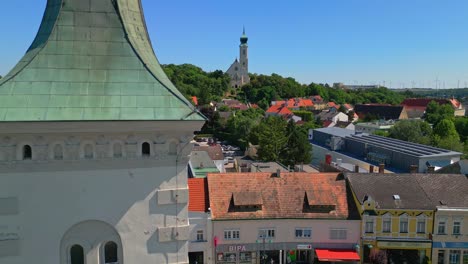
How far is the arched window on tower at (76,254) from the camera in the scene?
6301 mm

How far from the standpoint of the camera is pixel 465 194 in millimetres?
27219

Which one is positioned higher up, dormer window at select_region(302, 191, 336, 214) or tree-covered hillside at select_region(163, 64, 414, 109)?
tree-covered hillside at select_region(163, 64, 414, 109)

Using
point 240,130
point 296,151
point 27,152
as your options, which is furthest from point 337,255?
point 240,130

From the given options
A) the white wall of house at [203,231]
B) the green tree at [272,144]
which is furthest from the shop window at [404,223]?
the green tree at [272,144]

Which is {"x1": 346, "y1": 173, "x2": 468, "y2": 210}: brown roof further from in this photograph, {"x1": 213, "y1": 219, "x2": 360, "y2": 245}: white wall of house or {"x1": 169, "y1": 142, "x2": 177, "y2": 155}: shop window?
{"x1": 169, "y1": 142, "x2": 177, "y2": 155}: shop window

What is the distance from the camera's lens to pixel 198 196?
2664cm

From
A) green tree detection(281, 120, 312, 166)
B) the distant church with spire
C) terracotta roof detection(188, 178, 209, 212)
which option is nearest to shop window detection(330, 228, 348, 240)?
terracotta roof detection(188, 178, 209, 212)

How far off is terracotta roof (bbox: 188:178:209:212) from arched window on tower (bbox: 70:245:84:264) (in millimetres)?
19380

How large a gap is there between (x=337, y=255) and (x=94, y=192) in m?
22.4

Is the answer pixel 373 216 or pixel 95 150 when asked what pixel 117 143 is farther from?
pixel 373 216

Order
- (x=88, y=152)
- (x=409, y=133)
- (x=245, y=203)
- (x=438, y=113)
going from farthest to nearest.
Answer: (x=438, y=113), (x=409, y=133), (x=245, y=203), (x=88, y=152)

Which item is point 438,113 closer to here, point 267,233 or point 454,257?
point 454,257

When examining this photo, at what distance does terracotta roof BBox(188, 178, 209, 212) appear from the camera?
25.9 metres

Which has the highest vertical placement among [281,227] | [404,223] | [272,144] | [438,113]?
[438,113]
